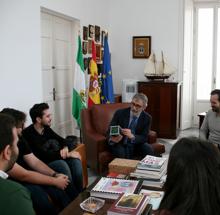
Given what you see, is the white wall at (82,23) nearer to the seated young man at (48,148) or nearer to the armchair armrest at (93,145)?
the seated young man at (48,148)

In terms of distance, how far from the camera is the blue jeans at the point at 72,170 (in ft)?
9.16

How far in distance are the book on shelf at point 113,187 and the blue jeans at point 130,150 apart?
3.77ft

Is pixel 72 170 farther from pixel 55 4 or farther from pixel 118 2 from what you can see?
pixel 118 2

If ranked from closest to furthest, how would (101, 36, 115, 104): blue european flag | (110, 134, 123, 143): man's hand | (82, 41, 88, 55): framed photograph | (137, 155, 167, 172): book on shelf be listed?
(137, 155, 167, 172): book on shelf → (110, 134, 123, 143): man's hand → (82, 41, 88, 55): framed photograph → (101, 36, 115, 104): blue european flag

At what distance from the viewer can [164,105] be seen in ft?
20.0

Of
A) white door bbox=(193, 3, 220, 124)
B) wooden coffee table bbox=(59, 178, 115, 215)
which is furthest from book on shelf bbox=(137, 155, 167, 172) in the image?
white door bbox=(193, 3, 220, 124)

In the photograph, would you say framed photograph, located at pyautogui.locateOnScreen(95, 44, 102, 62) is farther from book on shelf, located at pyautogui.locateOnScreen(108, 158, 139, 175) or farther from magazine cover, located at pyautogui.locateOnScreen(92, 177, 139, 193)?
magazine cover, located at pyautogui.locateOnScreen(92, 177, 139, 193)

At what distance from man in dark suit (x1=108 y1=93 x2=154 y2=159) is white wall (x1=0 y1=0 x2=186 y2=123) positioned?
1.12 meters

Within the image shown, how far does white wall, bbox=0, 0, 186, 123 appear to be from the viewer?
3557mm

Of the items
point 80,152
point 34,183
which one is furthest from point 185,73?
point 34,183

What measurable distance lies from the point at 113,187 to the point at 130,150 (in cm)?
137

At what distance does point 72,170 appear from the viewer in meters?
3.10

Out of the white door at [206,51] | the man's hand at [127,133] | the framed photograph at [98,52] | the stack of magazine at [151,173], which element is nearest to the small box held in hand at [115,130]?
the man's hand at [127,133]

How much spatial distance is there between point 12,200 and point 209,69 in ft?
20.9
